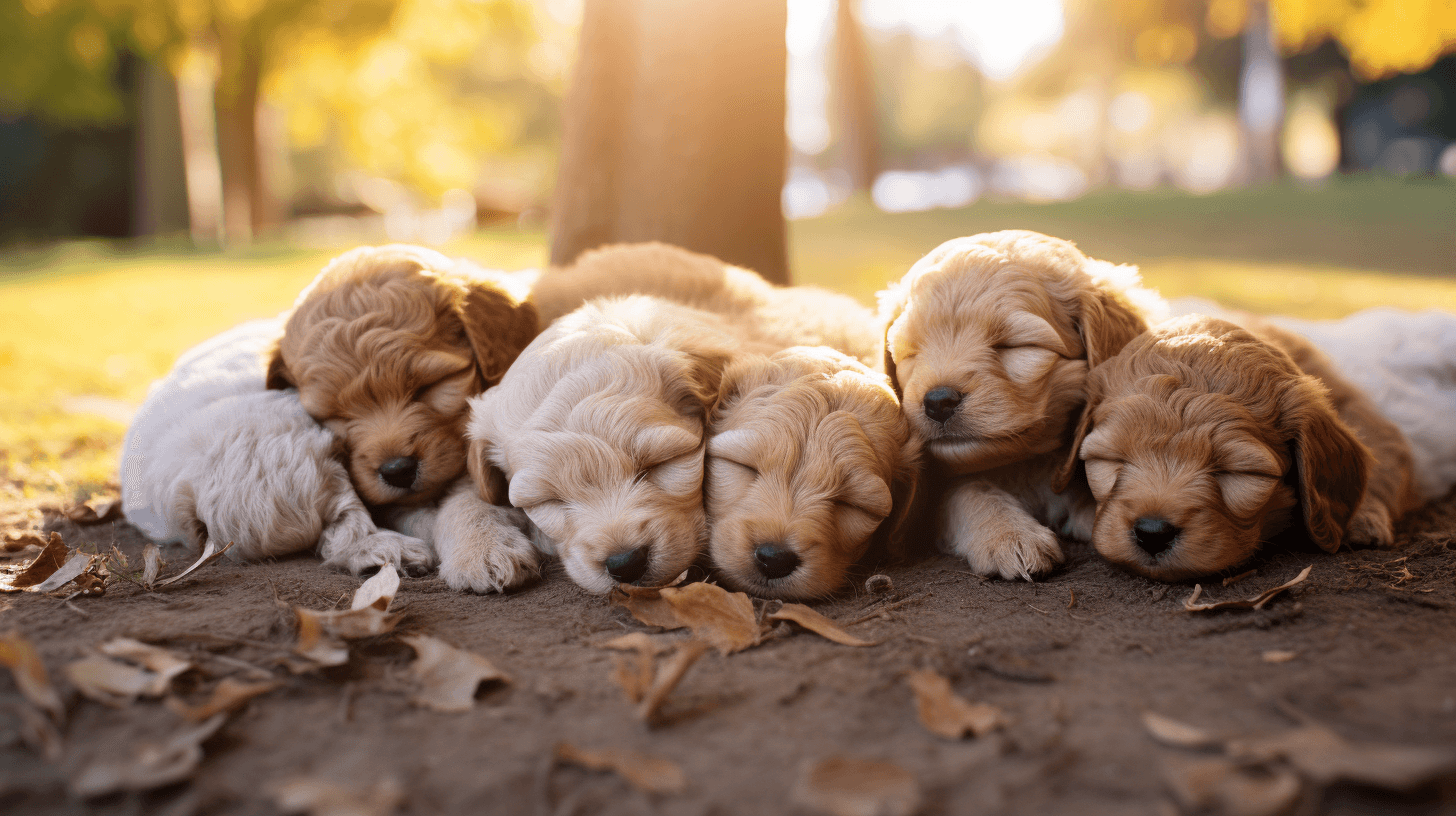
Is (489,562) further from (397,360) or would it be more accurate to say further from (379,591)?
(397,360)

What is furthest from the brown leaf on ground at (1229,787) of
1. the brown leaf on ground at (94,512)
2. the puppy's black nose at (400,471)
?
the brown leaf on ground at (94,512)

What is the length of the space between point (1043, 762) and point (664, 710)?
0.97 meters

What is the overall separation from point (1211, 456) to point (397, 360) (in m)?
3.26

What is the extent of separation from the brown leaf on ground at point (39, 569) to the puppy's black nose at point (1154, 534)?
408 centimetres

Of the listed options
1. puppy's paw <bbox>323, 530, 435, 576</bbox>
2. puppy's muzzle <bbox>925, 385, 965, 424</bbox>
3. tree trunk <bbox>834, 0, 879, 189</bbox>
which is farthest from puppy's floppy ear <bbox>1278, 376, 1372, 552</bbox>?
tree trunk <bbox>834, 0, 879, 189</bbox>

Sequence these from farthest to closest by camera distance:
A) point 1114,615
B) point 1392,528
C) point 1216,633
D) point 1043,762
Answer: point 1392,528 < point 1114,615 < point 1216,633 < point 1043,762

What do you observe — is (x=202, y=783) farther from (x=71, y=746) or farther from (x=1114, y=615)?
(x=1114, y=615)

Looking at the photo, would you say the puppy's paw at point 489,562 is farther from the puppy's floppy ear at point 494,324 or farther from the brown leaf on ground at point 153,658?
the brown leaf on ground at point 153,658

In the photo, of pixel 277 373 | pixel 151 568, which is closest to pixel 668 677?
pixel 151 568

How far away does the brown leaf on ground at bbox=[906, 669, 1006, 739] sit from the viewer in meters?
2.39

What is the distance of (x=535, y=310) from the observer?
4.63 meters

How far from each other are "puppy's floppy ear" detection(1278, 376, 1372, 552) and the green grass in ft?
7.12

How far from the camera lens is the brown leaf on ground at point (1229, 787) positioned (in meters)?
2.00

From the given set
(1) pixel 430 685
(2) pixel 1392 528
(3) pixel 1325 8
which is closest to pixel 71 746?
(1) pixel 430 685
